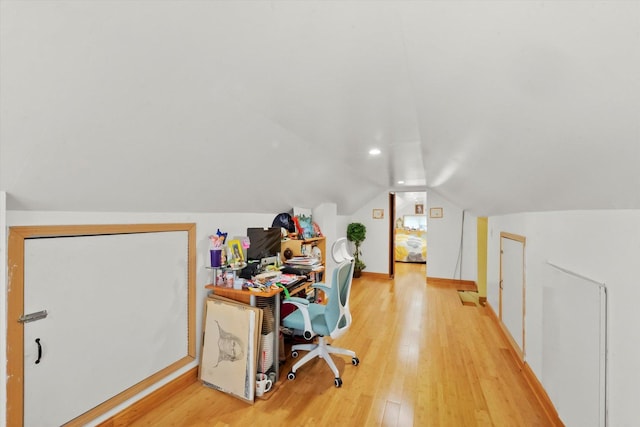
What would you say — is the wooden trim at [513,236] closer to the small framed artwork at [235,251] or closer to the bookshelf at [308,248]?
the bookshelf at [308,248]

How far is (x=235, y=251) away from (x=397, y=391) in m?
1.90

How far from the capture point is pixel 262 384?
2115mm

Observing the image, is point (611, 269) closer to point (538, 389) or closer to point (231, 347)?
point (538, 389)

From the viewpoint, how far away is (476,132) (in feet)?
A: 4.33

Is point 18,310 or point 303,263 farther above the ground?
point 18,310

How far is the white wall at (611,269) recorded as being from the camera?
1108mm

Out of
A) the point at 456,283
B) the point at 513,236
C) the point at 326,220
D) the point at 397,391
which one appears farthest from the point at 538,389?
the point at 456,283

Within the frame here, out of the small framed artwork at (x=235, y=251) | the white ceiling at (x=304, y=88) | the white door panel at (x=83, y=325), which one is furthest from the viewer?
the small framed artwork at (x=235, y=251)

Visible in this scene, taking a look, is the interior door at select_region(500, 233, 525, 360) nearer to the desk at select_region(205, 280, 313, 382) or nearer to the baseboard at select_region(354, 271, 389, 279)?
the desk at select_region(205, 280, 313, 382)

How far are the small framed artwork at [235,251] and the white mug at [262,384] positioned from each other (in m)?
1.03

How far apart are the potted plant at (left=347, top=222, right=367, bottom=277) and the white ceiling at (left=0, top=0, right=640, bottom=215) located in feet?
14.0

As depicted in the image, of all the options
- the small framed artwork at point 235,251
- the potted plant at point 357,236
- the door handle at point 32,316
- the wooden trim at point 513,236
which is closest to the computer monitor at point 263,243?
the small framed artwork at point 235,251

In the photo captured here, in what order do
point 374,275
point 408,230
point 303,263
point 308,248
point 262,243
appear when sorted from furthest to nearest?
point 408,230 → point 374,275 → point 308,248 → point 303,263 → point 262,243

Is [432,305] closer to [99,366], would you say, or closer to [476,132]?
[476,132]
